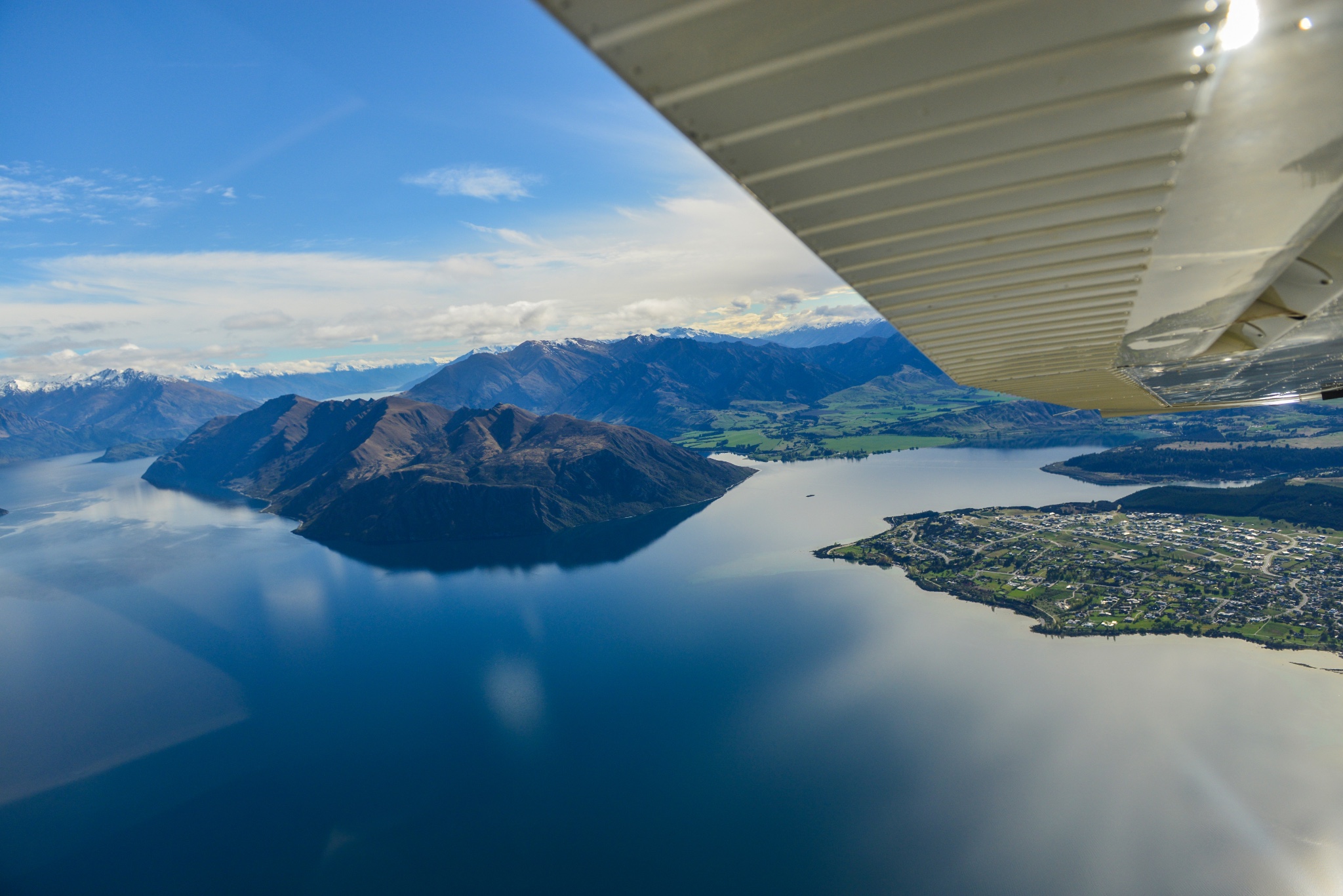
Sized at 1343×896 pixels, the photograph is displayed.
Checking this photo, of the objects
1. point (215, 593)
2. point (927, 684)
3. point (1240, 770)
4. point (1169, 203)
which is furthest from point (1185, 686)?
point (215, 593)

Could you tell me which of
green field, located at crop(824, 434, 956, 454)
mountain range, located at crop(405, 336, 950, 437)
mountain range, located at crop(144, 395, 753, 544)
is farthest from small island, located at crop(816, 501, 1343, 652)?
mountain range, located at crop(405, 336, 950, 437)

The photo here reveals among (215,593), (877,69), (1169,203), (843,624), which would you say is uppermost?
(877,69)

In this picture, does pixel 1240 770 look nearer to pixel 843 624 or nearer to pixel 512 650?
pixel 843 624

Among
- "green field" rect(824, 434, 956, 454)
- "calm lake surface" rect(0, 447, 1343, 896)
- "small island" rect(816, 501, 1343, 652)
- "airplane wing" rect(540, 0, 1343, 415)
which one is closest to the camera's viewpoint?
"airplane wing" rect(540, 0, 1343, 415)

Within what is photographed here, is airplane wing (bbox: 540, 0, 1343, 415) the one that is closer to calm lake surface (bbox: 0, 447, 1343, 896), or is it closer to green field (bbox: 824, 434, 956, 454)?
calm lake surface (bbox: 0, 447, 1343, 896)

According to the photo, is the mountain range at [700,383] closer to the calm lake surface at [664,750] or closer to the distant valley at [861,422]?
the distant valley at [861,422]

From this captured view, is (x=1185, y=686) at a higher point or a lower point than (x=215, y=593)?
higher
